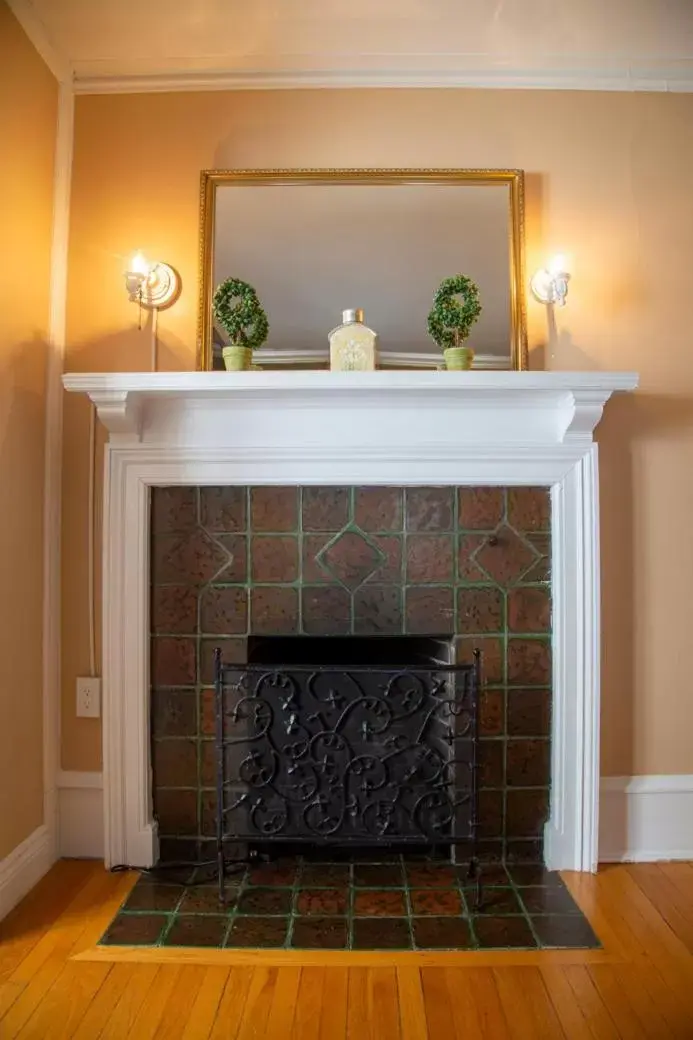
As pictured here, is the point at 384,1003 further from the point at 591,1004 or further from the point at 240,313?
the point at 240,313

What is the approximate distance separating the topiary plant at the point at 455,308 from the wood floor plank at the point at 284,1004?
5.55ft

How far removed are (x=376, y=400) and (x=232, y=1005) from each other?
152 cm

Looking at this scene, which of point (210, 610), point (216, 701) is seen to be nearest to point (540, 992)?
point (216, 701)

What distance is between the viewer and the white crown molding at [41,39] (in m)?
1.82

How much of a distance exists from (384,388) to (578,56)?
Result: 1215 mm

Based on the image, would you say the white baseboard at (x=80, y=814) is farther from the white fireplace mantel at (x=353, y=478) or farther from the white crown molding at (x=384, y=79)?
the white crown molding at (x=384, y=79)

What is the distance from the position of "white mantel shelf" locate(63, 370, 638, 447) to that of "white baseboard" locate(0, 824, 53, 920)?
3.93 feet

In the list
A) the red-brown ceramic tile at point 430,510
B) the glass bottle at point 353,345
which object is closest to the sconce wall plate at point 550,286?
the glass bottle at point 353,345

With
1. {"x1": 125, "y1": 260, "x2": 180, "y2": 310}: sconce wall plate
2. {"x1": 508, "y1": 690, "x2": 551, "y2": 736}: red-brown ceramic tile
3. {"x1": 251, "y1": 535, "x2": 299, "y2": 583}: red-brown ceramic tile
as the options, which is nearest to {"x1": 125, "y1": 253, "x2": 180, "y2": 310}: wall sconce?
{"x1": 125, "y1": 260, "x2": 180, "y2": 310}: sconce wall plate

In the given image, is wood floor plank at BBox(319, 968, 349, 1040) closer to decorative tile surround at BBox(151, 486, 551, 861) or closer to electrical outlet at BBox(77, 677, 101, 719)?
decorative tile surround at BBox(151, 486, 551, 861)

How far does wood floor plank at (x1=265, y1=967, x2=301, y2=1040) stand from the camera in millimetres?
1362

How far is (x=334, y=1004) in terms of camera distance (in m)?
1.43

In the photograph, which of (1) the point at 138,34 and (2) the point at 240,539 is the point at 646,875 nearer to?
(2) the point at 240,539

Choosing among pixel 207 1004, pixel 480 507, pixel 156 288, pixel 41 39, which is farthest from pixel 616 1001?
pixel 41 39
